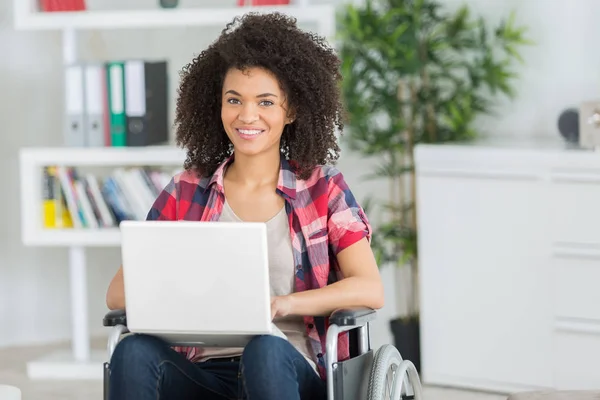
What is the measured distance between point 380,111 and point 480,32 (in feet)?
1.48

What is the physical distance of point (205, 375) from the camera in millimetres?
2236

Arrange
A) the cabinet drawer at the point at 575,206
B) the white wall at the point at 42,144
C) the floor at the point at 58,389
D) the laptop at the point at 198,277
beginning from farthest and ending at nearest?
the white wall at the point at 42,144 < the floor at the point at 58,389 < the cabinet drawer at the point at 575,206 < the laptop at the point at 198,277

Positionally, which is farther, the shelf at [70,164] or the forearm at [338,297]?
the shelf at [70,164]

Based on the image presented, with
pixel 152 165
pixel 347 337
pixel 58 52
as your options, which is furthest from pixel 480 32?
pixel 347 337

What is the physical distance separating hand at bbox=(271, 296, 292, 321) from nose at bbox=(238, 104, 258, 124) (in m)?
0.38

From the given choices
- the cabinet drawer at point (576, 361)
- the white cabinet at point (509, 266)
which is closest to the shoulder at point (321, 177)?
the white cabinet at point (509, 266)

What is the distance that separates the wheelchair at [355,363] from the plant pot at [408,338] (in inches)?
65.8

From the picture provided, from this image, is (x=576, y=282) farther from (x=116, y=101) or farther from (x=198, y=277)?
(x=198, y=277)

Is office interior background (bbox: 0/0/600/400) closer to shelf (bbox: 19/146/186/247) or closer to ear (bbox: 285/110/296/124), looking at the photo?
shelf (bbox: 19/146/186/247)

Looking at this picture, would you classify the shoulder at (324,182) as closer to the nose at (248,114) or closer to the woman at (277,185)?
the woman at (277,185)

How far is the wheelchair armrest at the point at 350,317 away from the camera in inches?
85.7

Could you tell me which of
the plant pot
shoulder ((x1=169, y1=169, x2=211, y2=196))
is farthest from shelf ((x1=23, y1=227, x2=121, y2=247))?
shoulder ((x1=169, y1=169, x2=211, y2=196))

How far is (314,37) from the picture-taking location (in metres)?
2.47

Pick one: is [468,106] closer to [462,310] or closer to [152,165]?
[462,310]
